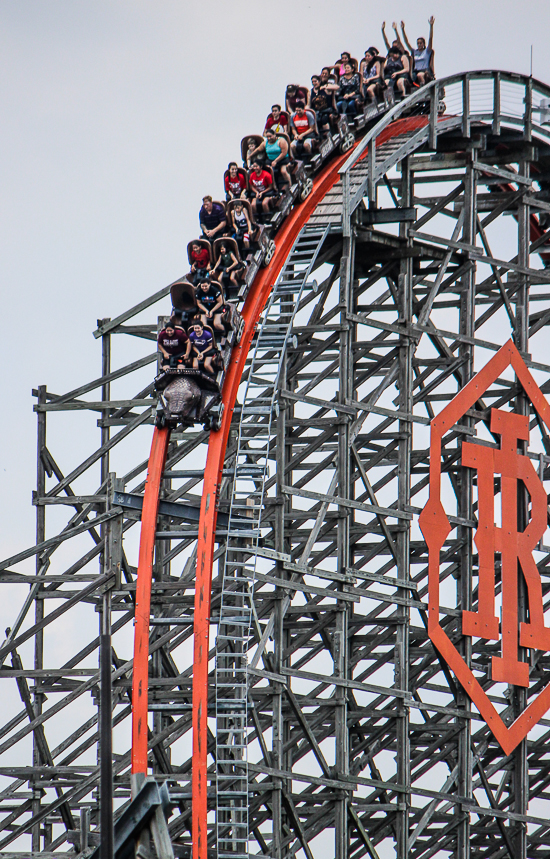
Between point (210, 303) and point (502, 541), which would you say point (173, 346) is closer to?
point (210, 303)

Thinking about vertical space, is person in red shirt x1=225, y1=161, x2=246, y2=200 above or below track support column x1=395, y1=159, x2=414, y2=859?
above

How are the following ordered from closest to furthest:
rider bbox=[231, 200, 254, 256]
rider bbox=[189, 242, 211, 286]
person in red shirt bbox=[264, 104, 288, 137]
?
rider bbox=[189, 242, 211, 286], rider bbox=[231, 200, 254, 256], person in red shirt bbox=[264, 104, 288, 137]

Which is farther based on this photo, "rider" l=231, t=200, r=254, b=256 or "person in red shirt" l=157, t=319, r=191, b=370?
"rider" l=231, t=200, r=254, b=256

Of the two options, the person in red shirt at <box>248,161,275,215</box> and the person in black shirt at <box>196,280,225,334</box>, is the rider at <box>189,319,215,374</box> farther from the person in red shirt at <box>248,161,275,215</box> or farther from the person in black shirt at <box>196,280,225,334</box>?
the person in red shirt at <box>248,161,275,215</box>

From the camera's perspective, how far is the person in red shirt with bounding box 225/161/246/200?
25.5 metres

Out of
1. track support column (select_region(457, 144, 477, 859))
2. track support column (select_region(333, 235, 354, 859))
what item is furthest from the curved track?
track support column (select_region(457, 144, 477, 859))

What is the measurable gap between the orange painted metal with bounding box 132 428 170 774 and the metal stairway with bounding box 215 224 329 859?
895mm

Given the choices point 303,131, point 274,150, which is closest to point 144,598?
point 274,150

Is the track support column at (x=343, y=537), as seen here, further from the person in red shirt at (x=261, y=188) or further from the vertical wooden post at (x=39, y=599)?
the vertical wooden post at (x=39, y=599)

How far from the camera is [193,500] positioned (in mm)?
26266

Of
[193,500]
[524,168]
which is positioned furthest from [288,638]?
[524,168]

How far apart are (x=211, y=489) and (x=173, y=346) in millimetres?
2076

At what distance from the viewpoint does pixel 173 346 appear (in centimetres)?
2300

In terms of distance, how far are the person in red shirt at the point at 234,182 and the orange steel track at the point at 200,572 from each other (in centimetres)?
152
